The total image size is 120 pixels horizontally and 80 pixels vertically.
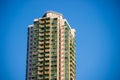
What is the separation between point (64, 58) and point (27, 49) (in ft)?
84.7

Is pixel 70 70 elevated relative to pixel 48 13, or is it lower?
lower

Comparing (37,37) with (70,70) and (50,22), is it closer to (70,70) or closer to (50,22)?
(50,22)

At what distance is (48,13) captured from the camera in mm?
185375

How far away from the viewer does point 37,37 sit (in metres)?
184

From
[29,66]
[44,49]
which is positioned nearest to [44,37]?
Answer: [44,49]

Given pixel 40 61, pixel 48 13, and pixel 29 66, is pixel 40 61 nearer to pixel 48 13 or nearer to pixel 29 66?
pixel 29 66

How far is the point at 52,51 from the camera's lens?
176 meters

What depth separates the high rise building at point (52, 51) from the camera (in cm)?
17362

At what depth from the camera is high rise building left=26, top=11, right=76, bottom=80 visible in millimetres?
173625

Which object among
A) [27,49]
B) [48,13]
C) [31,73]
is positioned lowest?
[31,73]

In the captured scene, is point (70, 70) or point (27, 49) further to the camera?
point (27, 49)

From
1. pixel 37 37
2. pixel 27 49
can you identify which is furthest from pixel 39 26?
pixel 27 49

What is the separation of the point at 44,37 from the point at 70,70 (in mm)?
18715

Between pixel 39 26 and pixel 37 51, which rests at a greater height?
pixel 39 26
